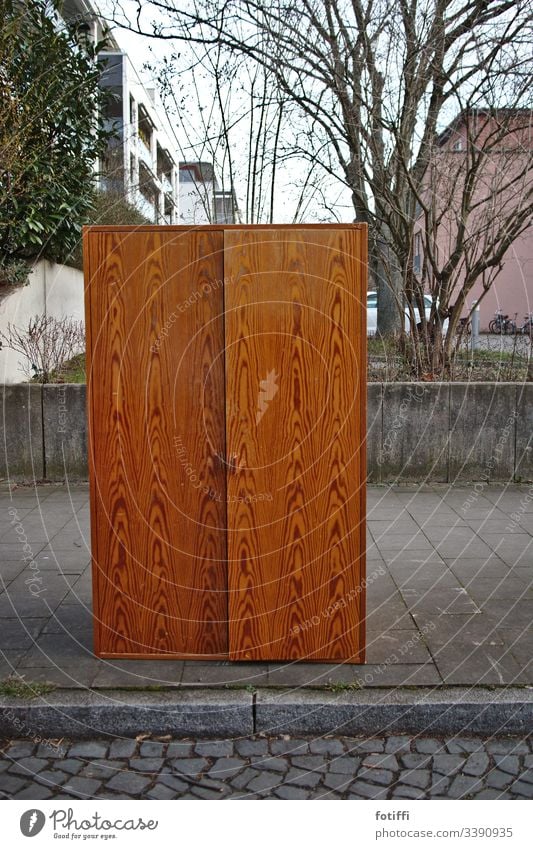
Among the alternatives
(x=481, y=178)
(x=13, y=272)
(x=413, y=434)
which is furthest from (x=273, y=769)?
(x=13, y=272)

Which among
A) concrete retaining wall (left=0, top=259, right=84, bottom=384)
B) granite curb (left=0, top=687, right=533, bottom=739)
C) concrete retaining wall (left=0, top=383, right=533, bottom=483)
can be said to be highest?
concrete retaining wall (left=0, top=259, right=84, bottom=384)

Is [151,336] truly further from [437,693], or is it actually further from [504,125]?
[504,125]

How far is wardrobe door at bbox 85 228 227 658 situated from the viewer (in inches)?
160

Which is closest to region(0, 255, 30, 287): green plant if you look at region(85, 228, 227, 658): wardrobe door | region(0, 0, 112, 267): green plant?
region(0, 0, 112, 267): green plant

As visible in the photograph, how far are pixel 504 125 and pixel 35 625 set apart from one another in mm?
7309

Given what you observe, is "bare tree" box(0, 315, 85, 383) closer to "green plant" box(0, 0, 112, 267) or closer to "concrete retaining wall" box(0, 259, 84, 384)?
"concrete retaining wall" box(0, 259, 84, 384)

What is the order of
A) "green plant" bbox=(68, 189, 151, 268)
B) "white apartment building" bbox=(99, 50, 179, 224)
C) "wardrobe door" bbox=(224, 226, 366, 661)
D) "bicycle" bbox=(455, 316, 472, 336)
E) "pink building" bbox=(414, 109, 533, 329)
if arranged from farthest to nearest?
"green plant" bbox=(68, 189, 151, 268) < "white apartment building" bbox=(99, 50, 179, 224) < "bicycle" bbox=(455, 316, 472, 336) < "pink building" bbox=(414, 109, 533, 329) < "wardrobe door" bbox=(224, 226, 366, 661)

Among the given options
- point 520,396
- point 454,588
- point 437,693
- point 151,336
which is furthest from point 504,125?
point 437,693

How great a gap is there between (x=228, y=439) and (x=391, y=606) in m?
1.71

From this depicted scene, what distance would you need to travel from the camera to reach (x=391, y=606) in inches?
200

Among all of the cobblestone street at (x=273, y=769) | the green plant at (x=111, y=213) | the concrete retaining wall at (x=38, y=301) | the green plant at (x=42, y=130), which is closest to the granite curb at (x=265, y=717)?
the cobblestone street at (x=273, y=769)

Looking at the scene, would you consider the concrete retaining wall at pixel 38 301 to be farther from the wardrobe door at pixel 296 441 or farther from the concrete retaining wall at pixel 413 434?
the wardrobe door at pixel 296 441

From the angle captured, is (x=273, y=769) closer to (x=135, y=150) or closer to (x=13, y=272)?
(x=13, y=272)

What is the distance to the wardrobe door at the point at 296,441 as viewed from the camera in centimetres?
398
